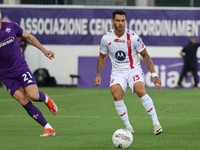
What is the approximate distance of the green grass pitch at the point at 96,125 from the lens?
27.9 feet

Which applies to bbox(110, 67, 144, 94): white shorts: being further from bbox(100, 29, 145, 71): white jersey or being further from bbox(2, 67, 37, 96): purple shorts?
bbox(2, 67, 37, 96): purple shorts

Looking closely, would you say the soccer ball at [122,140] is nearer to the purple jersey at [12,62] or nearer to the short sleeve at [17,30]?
the purple jersey at [12,62]

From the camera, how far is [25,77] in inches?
362

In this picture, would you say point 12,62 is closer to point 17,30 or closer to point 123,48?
point 17,30

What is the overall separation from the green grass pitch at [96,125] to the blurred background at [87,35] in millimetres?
6076

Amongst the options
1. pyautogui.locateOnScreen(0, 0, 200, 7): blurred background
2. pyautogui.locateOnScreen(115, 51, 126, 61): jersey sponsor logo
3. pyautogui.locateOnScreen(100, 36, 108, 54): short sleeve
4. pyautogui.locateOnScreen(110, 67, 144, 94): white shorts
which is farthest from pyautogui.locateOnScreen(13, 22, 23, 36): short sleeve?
pyautogui.locateOnScreen(0, 0, 200, 7): blurred background

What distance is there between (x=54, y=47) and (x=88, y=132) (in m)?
15.0

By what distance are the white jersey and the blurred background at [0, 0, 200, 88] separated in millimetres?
14501

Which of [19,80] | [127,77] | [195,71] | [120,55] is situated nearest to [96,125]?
[127,77]

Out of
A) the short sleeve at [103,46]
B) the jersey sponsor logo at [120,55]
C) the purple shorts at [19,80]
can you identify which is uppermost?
the short sleeve at [103,46]

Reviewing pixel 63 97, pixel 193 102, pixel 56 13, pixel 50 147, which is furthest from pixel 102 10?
pixel 50 147

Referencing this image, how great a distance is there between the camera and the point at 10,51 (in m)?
→ 9.20

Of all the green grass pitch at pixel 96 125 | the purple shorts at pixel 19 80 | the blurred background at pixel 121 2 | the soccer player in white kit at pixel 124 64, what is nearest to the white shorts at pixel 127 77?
the soccer player in white kit at pixel 124 64

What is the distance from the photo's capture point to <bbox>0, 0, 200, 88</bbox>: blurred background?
24625 millimetres
